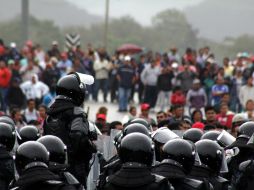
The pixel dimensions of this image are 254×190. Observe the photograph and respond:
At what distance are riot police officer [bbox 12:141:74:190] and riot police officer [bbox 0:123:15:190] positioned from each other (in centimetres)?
75

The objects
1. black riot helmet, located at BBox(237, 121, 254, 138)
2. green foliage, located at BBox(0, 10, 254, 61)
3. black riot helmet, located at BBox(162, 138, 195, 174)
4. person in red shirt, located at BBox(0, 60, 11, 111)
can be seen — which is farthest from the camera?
green foliage, located at BBox(0, 10, 254, 61)

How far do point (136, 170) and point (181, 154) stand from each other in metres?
0.50

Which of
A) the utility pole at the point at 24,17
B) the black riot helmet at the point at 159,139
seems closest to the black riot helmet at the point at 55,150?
the black riot helmet at the point at 159,139

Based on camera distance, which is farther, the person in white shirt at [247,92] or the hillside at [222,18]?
the hillside at [222,18]

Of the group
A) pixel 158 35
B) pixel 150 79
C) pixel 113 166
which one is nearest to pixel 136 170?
pixel 113 166

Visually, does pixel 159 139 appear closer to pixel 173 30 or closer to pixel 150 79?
pixel 150 79

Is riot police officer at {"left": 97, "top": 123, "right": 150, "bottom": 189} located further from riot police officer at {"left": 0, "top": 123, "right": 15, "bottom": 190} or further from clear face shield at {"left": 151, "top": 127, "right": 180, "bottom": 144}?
riot police officer at {"left": 0, "top": 123, "right": 15, "bottom": 190}

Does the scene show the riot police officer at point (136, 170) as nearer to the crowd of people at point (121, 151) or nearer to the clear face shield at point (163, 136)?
the crowd of people at point (121, 151)

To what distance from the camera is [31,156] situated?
7.30 meters

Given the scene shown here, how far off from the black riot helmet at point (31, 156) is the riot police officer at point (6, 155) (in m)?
0.72

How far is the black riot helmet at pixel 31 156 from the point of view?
7.27 meters

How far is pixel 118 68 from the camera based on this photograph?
24578mm

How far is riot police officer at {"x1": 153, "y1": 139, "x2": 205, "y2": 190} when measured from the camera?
7570 mm

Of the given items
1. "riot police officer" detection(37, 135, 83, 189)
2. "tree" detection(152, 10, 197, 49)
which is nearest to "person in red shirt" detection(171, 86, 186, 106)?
"riot police officer" detection(37, 135, 83, 189)
